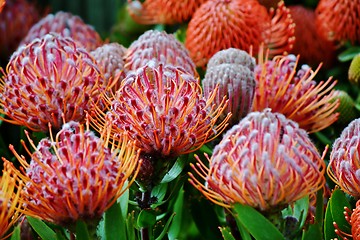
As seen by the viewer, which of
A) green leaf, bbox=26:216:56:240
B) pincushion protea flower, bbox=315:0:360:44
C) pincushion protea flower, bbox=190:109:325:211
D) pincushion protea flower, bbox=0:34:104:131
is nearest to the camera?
pincushion protea flower, bbox=190:109:325:211

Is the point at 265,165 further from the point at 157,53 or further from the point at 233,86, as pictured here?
the point at 157,53

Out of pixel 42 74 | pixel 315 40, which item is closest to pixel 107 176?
pixel 42 74

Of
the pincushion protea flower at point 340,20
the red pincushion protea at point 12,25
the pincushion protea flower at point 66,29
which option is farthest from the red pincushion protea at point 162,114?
the red pincushion protea at point 12,25

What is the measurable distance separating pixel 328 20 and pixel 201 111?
2.22 feet

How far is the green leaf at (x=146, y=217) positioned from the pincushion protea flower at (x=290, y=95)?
334mm

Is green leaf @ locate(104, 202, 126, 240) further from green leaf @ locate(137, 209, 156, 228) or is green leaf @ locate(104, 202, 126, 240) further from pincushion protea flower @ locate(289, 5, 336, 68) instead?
pincushion protea flower @ locate(289, 5, 336, 68)

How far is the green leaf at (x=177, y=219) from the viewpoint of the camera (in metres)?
1.21

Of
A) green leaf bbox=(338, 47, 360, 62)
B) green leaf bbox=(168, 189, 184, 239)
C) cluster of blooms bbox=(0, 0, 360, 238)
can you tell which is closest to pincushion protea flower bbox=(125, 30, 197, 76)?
cluster of blooms bbox=(0, 0, 360, 238)

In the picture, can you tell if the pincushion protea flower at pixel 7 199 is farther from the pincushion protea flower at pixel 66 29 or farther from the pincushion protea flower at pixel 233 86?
the pincushion protea flower at pixel 66 29

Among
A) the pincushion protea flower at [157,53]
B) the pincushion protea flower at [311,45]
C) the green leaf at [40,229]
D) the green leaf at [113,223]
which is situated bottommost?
the pincushion protea flower at [311,45]

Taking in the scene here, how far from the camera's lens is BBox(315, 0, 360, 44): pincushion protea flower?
151 centimetres

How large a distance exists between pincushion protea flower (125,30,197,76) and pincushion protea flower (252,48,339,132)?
0.14 m

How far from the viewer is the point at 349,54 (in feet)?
5.16

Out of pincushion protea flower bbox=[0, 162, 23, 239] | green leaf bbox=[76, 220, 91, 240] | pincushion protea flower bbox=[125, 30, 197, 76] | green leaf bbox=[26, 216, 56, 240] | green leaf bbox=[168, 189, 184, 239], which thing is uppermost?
pincushion protea flower bbox=[125, 30, 197, 76]
